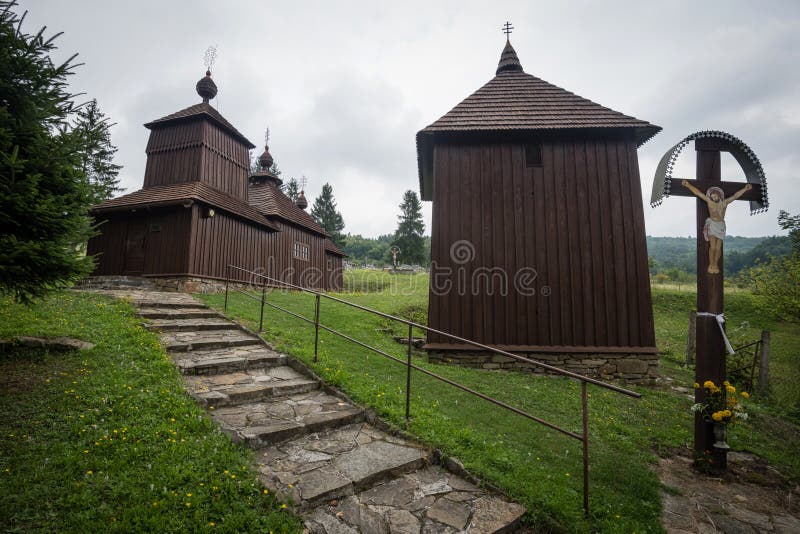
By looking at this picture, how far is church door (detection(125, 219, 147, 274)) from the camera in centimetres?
1349

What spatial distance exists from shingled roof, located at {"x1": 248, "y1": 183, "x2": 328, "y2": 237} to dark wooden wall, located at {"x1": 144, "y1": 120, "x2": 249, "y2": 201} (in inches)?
94.0

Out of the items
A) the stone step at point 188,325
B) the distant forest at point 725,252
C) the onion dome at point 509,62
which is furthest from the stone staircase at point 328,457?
the distant forest at point 725,252

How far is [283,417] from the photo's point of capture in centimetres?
402

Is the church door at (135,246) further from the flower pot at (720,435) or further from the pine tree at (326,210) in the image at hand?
the pine tree at (326,210)

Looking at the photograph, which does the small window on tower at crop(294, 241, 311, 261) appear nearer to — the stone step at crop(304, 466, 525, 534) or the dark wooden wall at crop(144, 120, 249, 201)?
the dark wooden wall at crop(144, 120, 249, 201)

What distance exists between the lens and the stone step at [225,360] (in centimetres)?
499

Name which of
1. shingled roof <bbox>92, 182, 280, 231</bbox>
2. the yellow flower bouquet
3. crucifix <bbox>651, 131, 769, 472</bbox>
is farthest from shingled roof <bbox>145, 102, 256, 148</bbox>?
the yellow flower bouquet

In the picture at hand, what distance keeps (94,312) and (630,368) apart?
10531 millimetres

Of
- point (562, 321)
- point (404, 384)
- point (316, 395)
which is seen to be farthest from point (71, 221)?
point (562, 321)

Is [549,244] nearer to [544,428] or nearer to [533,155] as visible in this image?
[533,155]

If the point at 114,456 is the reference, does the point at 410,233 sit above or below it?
above

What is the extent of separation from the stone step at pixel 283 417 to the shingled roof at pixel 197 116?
14350mm

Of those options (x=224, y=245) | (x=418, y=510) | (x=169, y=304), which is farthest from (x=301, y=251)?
(x=418, y=510)

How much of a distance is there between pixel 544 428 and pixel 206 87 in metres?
18.3
